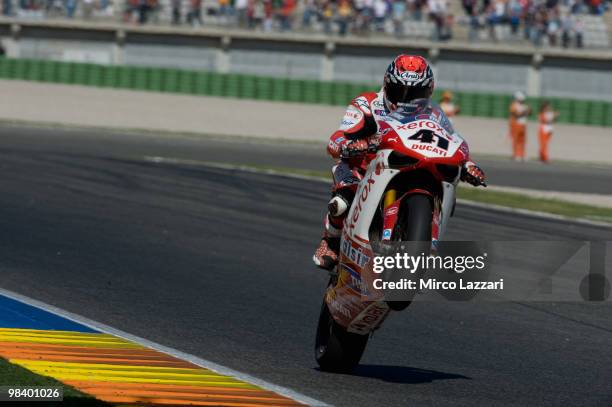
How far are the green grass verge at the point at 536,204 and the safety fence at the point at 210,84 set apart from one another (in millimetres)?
18204

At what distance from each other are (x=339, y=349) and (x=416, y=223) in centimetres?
122

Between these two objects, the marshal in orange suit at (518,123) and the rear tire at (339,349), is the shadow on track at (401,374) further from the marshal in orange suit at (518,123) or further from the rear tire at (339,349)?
the marshal in orange suit at (518,123)

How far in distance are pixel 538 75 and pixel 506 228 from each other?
27126mm

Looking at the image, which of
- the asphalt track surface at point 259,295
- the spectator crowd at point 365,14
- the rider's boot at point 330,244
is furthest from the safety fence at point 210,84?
the rider's boot at point 330,244

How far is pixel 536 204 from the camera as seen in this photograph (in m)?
18.7

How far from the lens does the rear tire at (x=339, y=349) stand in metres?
6.70

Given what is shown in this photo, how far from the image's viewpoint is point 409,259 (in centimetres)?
570

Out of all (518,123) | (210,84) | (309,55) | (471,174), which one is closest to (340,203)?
(471,174)

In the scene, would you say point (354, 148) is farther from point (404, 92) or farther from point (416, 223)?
point (416, 223)

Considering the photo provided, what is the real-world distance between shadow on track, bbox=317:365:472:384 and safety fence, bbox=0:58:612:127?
31487 millimetres

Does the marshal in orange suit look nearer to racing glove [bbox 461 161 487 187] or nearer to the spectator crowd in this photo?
the spectator crowd

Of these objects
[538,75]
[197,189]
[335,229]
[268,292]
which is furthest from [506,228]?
[538,75]

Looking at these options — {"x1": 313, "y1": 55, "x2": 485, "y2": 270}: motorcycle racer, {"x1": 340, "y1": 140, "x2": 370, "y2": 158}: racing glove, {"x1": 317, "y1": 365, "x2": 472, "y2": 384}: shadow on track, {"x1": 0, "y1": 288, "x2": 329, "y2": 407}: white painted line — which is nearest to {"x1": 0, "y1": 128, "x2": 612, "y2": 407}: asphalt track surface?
{"x1": 317, "y1": 365, "x2": 472, "y2": 384}: shadow on track

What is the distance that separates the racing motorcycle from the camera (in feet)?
19.2
